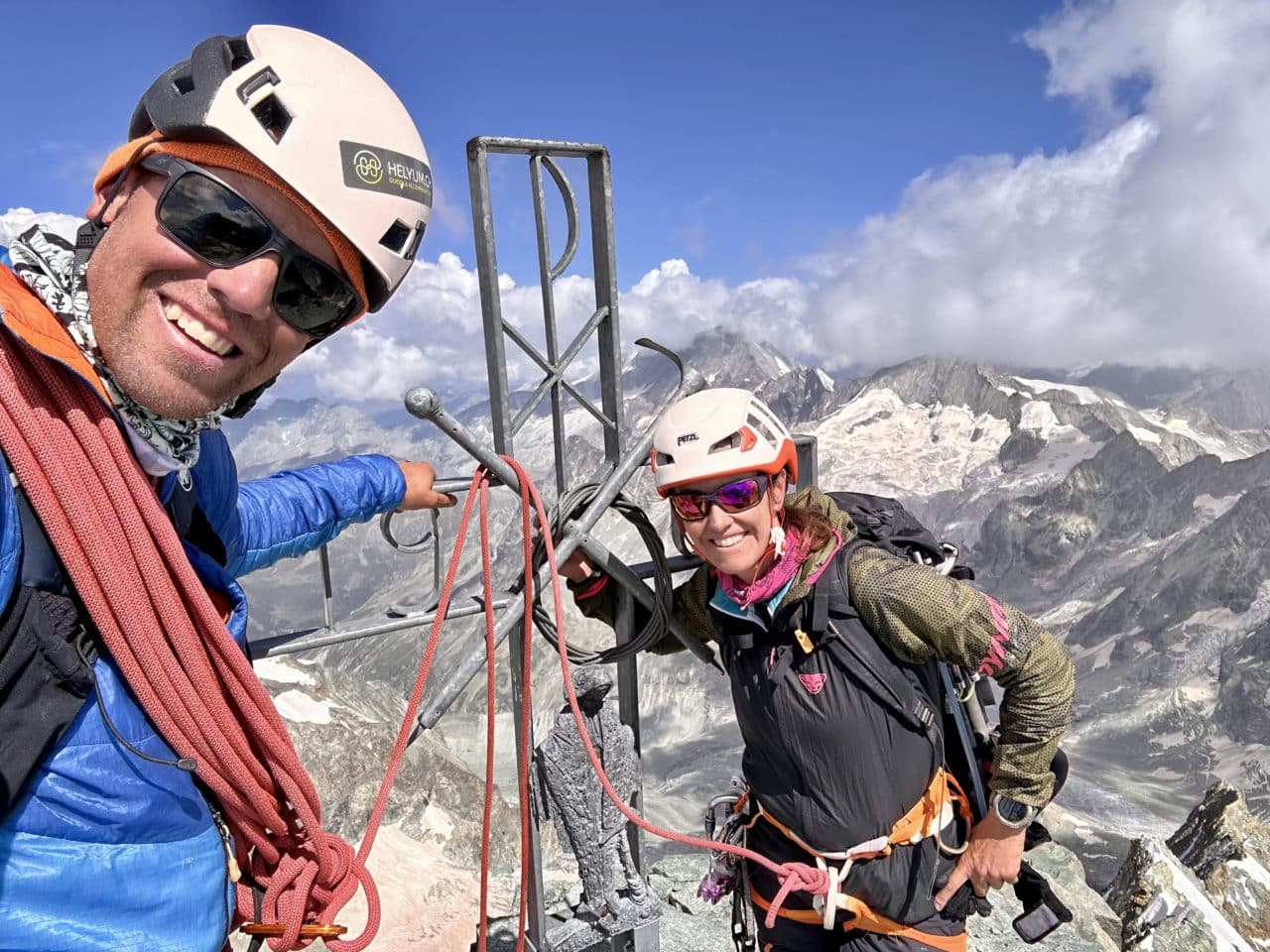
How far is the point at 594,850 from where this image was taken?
4.29 m

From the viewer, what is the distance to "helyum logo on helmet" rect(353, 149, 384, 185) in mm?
2184

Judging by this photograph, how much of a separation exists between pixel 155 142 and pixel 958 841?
409cm

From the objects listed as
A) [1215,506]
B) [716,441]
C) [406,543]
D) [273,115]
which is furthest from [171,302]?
[1215,506]

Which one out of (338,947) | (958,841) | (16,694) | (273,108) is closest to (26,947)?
(16,694)

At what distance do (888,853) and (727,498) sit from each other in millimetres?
1740

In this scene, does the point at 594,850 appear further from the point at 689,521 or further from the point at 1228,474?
the point at 1228,474

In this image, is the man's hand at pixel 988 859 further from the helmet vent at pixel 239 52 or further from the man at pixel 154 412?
the helmet vent at pixel 239 52

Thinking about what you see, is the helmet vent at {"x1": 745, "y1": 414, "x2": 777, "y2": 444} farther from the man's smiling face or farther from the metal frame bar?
the man's smiling face

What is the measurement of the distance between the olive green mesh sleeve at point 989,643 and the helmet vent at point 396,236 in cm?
227

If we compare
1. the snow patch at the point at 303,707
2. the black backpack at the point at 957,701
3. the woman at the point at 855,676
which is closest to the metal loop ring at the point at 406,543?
the woman at the point at 855,676

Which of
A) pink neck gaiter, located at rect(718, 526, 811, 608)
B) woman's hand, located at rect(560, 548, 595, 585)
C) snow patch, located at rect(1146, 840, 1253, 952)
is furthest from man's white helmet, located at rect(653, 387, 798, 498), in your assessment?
snow patch, located at rect(1146, 840, 1253, 952)

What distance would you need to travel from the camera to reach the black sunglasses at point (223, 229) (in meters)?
2.00

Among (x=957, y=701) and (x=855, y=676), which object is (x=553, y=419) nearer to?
(x=855, y=676)

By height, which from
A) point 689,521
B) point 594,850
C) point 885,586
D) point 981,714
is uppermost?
point 689,521
